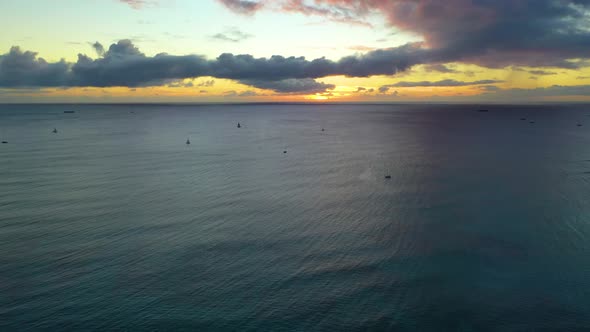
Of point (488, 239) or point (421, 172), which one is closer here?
point (488, 239)

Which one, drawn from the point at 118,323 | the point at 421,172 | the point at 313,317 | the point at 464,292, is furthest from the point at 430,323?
the point at 421,172

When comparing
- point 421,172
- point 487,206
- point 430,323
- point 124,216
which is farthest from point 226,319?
point 421,172

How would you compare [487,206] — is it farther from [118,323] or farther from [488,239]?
[118,323]

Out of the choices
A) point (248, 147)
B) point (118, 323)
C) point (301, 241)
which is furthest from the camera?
point (248, 147)

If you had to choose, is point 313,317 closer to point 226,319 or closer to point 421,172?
point 226,319

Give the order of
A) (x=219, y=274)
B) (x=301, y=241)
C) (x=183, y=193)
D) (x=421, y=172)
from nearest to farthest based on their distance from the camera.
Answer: (x=219, y=274) → (x=301, y=241) → (x=183, y=193) → (x=421, y=172)

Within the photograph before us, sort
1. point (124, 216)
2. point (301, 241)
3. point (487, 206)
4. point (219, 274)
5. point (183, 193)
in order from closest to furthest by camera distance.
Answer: point (219, 274)
point (301, 241)
point (124, 216)
point (487, 206)
point (183, 193)
